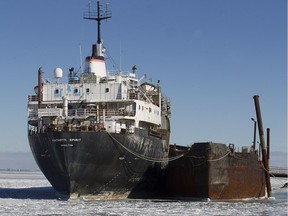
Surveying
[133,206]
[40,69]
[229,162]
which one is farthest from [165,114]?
[133,206]

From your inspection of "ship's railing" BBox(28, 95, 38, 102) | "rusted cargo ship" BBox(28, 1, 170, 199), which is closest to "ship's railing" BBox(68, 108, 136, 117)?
"rusted cargo ship" BBox(28, 1, 170, 199)

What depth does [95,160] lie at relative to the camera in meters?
30.7

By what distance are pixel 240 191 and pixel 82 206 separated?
525 inches

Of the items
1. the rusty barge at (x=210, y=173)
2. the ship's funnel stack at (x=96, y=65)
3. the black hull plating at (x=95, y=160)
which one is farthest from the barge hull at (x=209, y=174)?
the ship's funnel stack at (x=96, y=65)

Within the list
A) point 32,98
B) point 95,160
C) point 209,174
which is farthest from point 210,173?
point 32,98

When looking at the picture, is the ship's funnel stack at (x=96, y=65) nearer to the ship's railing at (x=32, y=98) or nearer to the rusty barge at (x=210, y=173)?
the ship's railing at (x=32, y=98)

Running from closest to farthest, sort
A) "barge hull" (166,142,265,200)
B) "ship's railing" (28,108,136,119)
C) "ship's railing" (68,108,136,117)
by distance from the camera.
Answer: "ship's railing" (28,108,136,119) < "ship's railing" (68,108,136,117) < "barge hull" (166,142,265,200)

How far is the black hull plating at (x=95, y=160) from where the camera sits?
1203 inches

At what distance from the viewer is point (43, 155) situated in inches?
1280

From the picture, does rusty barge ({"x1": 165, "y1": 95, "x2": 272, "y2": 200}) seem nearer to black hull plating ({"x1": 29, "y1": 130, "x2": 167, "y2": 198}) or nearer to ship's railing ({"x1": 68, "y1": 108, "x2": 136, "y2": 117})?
black hull plating ({"x1": 29, "y1": 130, "x2": 167, "y2": 198})

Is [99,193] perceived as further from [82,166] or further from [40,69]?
[40,69]

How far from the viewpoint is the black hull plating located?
100 feet

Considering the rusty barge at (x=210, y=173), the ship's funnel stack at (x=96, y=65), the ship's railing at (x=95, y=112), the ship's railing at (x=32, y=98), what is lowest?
the rusty barge at (x=210, y=173)

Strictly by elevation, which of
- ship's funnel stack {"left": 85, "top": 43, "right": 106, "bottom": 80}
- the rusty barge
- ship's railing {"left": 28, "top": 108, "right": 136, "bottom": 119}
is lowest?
the rusty barge
